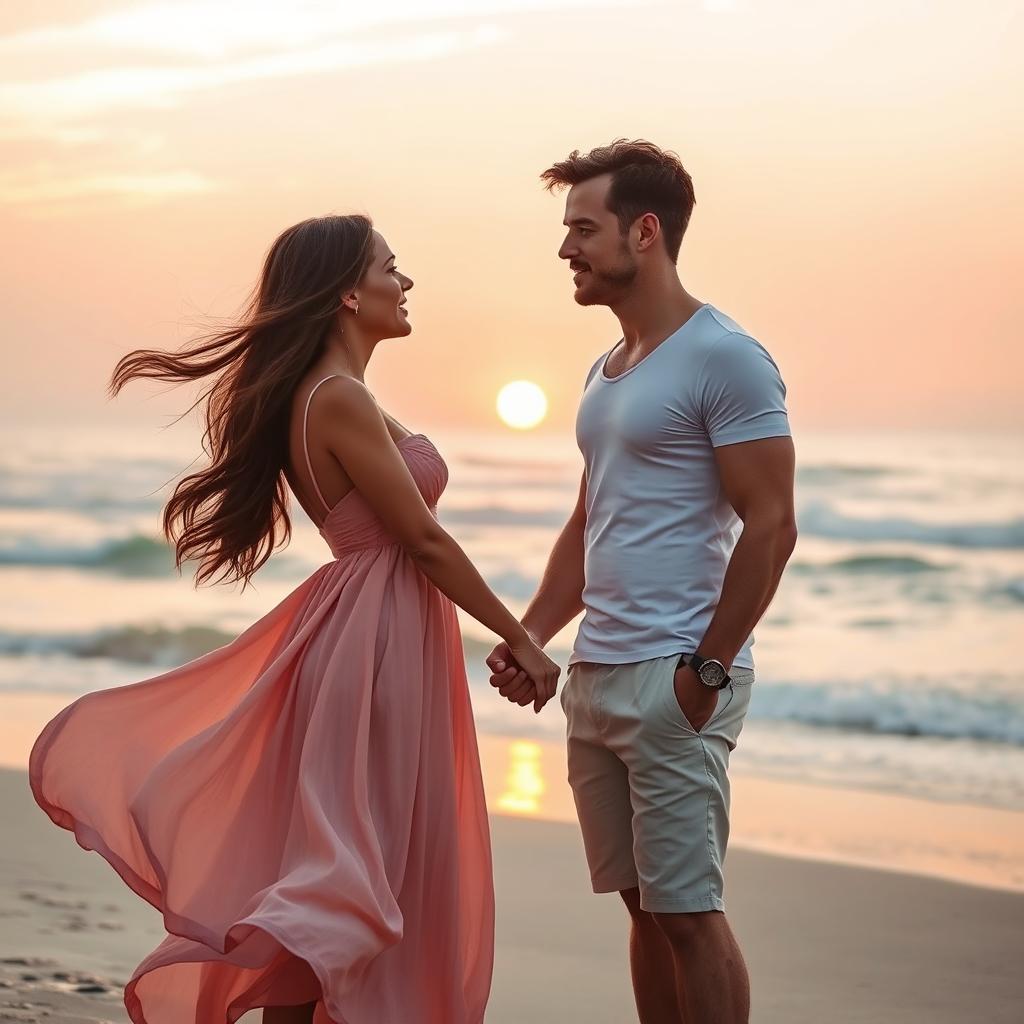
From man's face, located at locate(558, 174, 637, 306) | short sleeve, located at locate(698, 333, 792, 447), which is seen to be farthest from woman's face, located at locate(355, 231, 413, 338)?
short sleeve, located at locate(698, 333, 792, 447)

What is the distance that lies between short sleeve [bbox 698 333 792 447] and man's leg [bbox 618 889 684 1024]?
115 centimetres

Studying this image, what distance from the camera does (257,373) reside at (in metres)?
3.63

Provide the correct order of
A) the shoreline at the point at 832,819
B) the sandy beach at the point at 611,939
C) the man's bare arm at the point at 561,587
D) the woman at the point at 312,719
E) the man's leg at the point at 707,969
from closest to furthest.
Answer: the man's leg at the point at 707,969
the woman at the point at 312,719
the man's bare arm at the point at 561,587
the sandy beach at the point at 611,939
the shoreline at the point at 832,819

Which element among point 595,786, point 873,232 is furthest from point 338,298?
point 873,232

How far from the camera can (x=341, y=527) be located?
3.66 metres

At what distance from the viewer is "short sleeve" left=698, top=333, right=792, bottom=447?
3.38 metres

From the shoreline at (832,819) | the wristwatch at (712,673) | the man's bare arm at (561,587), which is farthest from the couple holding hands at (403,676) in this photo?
the shoreline at (832,819)

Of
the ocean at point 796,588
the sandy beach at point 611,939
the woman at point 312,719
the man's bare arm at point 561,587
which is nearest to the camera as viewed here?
the woman at point 312,719

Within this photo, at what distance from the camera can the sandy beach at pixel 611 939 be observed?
4684 millimetres

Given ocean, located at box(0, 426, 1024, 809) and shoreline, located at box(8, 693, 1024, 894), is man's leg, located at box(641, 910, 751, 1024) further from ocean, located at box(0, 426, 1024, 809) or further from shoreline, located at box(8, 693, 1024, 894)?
ocean, located at box(0, 426, 1024, 809)

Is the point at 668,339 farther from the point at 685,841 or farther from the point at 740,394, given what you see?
the point at 685,841

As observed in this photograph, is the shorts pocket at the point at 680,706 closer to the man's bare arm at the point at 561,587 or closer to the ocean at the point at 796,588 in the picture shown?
the man's bare arm at the point at 561,587

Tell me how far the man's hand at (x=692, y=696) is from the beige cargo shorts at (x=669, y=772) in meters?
0.01

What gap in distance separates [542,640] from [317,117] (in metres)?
11.1
